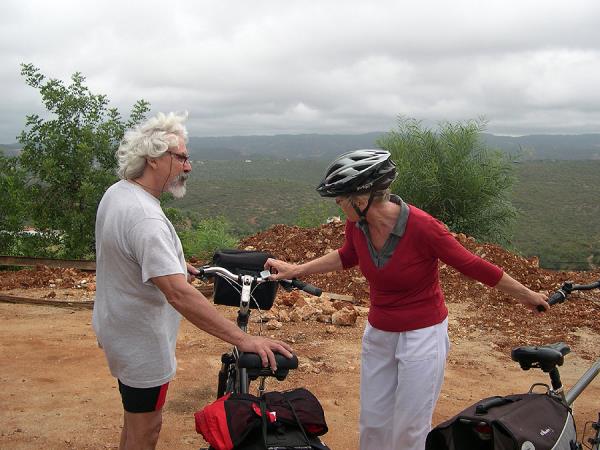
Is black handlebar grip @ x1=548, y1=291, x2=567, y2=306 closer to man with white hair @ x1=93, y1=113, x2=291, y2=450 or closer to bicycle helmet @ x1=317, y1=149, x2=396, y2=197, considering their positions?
bicycle helmet @ x1=317, y1=149, x2=396, y2=197

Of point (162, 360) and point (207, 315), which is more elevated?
point (207, 315)

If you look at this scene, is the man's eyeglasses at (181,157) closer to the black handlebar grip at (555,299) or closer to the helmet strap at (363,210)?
the helmet strap at (363,210)

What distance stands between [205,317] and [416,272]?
3.06ft

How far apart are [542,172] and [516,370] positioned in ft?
165

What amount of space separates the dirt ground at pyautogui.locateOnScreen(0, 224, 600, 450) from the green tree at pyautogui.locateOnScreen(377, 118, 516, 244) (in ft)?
20.0

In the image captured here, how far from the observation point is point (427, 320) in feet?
8.80

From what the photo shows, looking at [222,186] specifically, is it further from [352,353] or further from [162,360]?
[162,360]

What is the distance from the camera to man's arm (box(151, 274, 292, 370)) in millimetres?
2422

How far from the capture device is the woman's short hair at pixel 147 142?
2605 millimetres

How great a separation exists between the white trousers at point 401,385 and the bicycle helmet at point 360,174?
2.21 ft

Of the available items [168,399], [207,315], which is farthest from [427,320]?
[168,399]

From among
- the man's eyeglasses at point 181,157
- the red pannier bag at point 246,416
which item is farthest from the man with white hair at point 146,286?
the red pannier bag at point 246,416

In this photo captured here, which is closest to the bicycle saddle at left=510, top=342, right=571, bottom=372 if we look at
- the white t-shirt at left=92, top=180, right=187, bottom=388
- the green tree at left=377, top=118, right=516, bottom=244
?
the white t-shirt at left=92, top=180, right=187, bottom=388

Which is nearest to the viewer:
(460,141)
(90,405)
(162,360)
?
(162,360)
